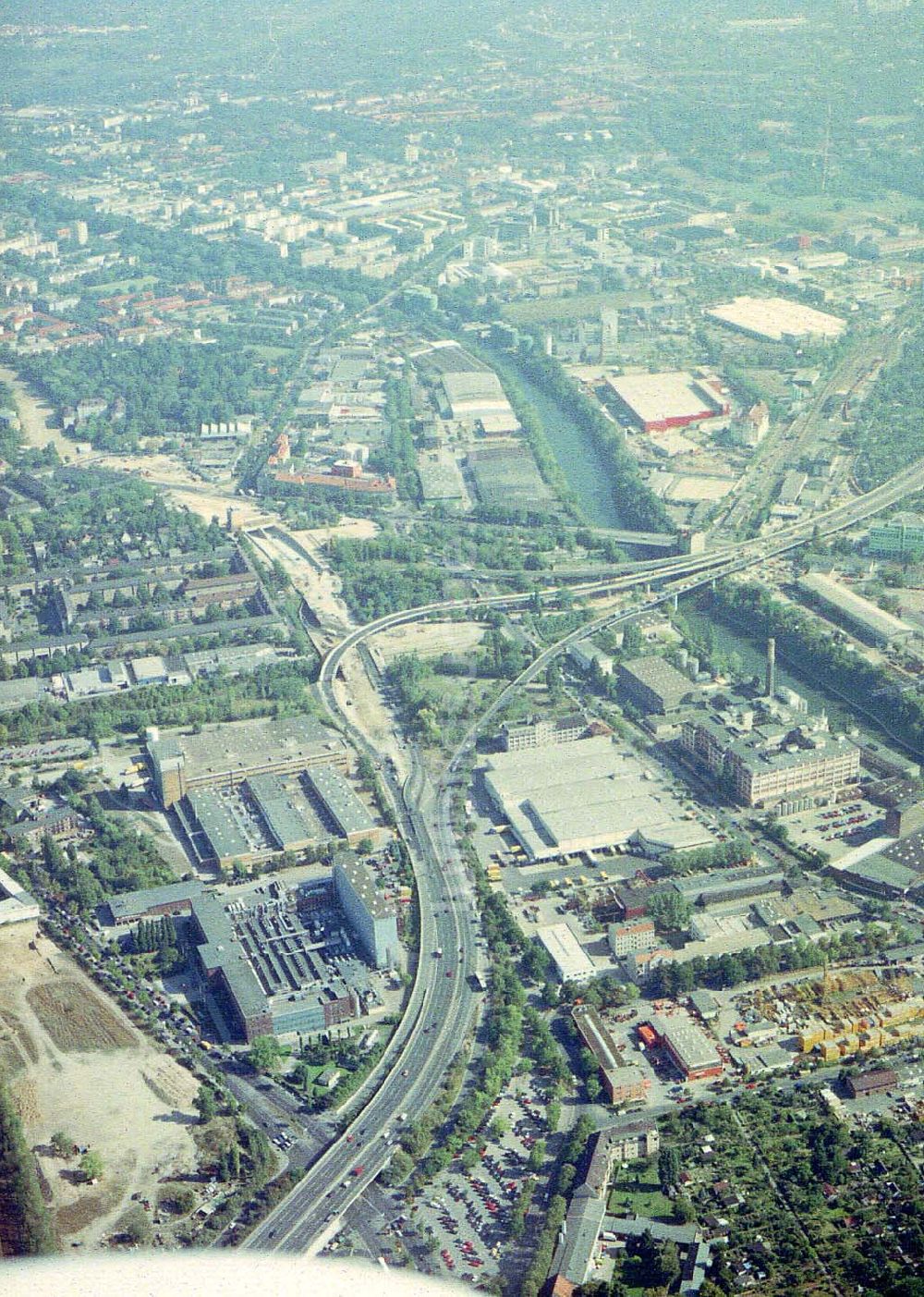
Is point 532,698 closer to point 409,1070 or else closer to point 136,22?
point 409,1070

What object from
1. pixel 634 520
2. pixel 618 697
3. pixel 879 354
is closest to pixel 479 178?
pixel 879 354

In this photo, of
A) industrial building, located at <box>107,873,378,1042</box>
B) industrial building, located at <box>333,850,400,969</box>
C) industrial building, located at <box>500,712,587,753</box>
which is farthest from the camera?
industrial building, located at <box>500,712,587,753</box>

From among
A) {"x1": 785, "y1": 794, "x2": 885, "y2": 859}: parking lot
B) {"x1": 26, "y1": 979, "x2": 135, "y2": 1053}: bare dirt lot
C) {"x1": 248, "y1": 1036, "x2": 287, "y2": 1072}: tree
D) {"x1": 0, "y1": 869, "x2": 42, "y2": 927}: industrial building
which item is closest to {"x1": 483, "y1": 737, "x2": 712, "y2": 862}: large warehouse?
{"x1": 785, "y1": 794, "x2": 885, "y2": 859}: parking lot

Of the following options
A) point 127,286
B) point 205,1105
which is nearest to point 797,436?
point 127,286

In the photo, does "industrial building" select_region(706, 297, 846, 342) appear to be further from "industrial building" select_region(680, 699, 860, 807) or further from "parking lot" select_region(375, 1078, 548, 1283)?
"parking lot" select_region(375, 1078, 548, 1283)

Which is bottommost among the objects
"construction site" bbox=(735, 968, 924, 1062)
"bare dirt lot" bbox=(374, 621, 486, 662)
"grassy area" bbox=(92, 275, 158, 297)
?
"grassy area" bbox=(92, 275, 158, 297)

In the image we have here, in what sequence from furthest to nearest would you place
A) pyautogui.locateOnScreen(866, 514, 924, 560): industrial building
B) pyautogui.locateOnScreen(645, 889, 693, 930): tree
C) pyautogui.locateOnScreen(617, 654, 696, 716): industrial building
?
pyautogui.locateOnScreen(866, 514, 924, 560): industrial building < pyautogui.locateOnScreen(617, 654, 696, 716): industrial building < pyautogui.locateOnScreen(645, 889, 693, 930): tree
